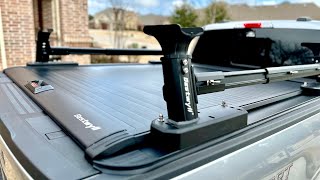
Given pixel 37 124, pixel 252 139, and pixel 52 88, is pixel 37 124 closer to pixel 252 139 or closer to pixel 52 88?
pixel 52 88

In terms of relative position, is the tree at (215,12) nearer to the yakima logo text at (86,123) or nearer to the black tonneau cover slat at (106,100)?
the black tonneau cover slat at (106,100)

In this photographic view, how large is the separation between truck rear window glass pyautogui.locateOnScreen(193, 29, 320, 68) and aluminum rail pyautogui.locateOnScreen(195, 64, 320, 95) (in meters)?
1.04

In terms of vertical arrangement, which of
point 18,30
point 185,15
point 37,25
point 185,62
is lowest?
point 185,62

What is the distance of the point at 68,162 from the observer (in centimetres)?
106

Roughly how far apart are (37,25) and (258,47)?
26.4 ft

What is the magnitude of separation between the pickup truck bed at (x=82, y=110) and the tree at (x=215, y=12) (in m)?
20.2

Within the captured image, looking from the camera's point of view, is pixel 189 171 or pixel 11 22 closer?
pixel 189 171

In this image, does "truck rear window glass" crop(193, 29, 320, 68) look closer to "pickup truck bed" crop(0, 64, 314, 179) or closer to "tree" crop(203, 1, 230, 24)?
"pickup truck bed" crop(0, 64, 314, 179)

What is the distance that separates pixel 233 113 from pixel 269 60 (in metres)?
2.09

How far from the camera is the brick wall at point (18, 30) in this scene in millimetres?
7391

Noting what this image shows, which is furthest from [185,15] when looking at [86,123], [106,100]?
[86,123]

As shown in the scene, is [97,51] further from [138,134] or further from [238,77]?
[138,134]

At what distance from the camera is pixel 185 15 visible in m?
21.4

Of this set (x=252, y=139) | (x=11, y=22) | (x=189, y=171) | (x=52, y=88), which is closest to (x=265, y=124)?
(x=252, y=139)
